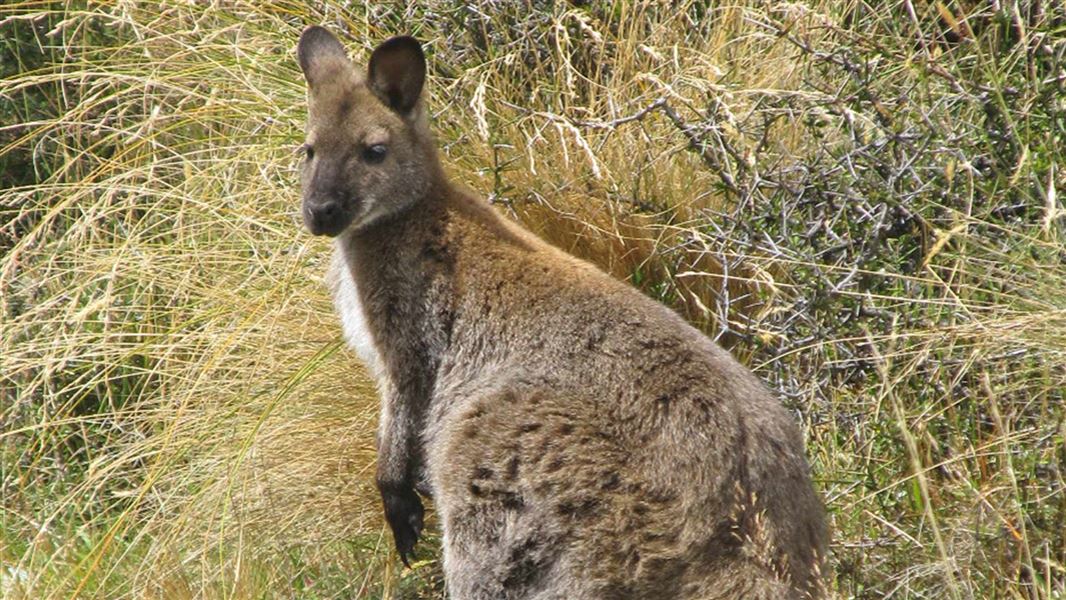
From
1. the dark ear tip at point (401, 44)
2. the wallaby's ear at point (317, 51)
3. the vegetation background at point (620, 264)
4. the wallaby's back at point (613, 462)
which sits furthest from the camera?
the wallaby's ear at point (317, 51)

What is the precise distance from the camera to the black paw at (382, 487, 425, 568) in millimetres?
4496

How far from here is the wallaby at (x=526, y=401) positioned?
378 cm

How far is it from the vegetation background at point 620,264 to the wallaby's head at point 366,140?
67 centimetres

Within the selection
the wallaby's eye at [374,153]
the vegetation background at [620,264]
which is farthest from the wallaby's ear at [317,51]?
the vegetation background at [620,264]

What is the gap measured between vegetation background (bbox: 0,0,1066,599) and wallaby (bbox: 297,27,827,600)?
1.49ft

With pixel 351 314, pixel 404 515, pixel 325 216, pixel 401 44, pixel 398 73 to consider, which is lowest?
pixel 404 515

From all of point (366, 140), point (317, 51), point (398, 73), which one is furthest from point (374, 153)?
point (317, 51)

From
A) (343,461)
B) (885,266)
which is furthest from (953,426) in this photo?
(343,461)

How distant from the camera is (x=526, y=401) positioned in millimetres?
4109

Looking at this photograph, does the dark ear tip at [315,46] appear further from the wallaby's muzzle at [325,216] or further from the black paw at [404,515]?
the black paw at [404,515]

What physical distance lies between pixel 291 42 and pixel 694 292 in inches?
76.1

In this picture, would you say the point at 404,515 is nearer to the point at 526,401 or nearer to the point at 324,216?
the point at 526,401

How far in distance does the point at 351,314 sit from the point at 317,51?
0.90m

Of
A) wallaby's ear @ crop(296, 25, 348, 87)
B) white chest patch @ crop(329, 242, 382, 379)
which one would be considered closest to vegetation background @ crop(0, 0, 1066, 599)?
white chest patch @ crop(329, 242, 382, 379)
